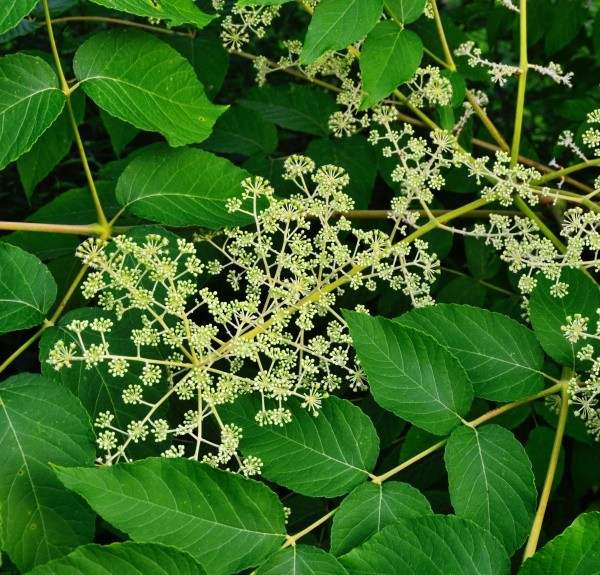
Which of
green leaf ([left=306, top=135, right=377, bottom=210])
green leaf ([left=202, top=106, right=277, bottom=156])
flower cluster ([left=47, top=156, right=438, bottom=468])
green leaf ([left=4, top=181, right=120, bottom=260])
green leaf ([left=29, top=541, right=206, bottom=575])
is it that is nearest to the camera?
green leaf ([left=29, top=541, right=206, bottom=575])

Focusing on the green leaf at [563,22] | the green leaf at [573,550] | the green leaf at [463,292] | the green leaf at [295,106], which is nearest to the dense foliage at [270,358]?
the green leaf at [573,550]

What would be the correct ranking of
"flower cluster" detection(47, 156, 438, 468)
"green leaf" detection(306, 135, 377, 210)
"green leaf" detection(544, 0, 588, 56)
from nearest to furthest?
"flower cluster" detection(47, 156, 438, 468), "green leaf" detection(306, 135, 377, 210), "green leaf" detection(544, 0, 588, 56)

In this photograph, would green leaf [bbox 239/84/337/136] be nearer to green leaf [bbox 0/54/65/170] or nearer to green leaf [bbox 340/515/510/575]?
green leaf [bbox 0/54/65/170]

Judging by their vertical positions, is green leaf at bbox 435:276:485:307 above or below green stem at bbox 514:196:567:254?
below

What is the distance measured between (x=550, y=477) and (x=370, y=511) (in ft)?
1.56

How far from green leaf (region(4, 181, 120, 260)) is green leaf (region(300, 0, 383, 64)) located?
2.96ft

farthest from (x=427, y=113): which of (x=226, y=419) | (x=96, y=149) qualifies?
(x=96, y=149)

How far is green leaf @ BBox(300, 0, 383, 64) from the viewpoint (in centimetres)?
192

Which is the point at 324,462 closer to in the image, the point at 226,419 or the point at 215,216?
the point at 226,419

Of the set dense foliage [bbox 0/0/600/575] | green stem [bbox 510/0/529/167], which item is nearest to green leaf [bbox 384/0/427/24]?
dense foliage [bbox 0/0/600/575]

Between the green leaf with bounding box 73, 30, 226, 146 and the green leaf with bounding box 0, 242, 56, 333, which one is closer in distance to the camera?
the green leaf with bounding box 0, 242, 56, 333

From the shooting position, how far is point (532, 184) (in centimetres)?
234

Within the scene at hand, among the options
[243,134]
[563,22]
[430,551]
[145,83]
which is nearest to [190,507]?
[430,551]

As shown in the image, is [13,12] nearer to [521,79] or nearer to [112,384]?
[112,384]
